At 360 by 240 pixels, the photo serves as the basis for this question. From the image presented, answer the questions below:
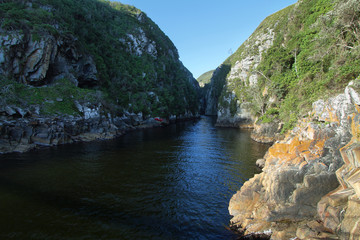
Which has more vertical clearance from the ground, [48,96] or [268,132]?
[48,96]

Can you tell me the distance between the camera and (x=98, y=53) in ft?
220

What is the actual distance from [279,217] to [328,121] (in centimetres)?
886

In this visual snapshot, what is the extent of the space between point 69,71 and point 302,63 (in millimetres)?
53079

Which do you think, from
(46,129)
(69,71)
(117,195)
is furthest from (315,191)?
(69,71)

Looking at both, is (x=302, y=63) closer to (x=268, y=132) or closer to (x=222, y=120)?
(x=268, y=132)

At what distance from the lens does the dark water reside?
35.3ft

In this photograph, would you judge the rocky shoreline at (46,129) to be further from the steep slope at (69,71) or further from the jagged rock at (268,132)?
the jagged rock at (268,132)

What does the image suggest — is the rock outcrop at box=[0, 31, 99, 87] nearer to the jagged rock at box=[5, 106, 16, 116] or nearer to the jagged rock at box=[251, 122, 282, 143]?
the jagged rock at box=[5, 106, 16, 116]

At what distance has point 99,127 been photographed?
137 feet

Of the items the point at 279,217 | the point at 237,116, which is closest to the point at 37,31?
the point at 279,217

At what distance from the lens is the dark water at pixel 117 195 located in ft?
35.3

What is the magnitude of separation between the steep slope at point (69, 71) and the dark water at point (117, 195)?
41.4 ft

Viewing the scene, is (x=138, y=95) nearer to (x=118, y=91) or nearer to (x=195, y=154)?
(x=118, y=91)

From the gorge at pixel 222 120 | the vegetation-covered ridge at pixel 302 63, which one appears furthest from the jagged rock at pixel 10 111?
the vegetation-covered ridge at pixel 302 63
